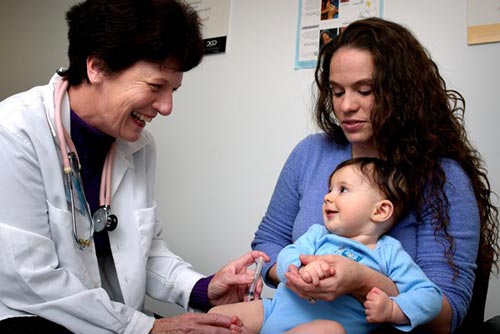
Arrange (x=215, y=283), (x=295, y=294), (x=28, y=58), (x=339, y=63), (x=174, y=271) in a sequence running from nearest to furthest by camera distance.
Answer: (x=295, y=294), (x=339, y=63), (x=215, y=283), (x=174, y=271), (x=28, y=58)

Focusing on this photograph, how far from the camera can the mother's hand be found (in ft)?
3.03

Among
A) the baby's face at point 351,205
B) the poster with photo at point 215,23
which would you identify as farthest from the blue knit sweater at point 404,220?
the poster with photo at point 215,23

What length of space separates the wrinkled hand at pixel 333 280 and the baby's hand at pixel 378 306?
0.14ft

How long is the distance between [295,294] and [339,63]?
60 centimetres

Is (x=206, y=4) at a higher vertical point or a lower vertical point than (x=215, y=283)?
higher

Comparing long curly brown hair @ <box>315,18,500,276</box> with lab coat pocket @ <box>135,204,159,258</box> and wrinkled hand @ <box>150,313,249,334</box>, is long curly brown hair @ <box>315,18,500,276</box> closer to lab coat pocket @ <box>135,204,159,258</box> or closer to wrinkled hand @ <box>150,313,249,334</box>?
wrinkled hand @ <box>150,313,249,334</box>

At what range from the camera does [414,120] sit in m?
1.21

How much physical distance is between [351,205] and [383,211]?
8cm

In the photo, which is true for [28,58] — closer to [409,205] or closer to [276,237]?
[276,237]

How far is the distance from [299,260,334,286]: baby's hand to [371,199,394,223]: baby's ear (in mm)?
231

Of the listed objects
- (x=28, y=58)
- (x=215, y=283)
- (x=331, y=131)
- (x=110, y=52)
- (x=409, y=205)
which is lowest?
(x=215, y=283)

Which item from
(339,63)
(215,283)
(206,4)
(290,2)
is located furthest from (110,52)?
(206,4)

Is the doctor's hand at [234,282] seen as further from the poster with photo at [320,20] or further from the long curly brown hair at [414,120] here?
the poster with photo at [320,20]

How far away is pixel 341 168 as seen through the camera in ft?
3.83
